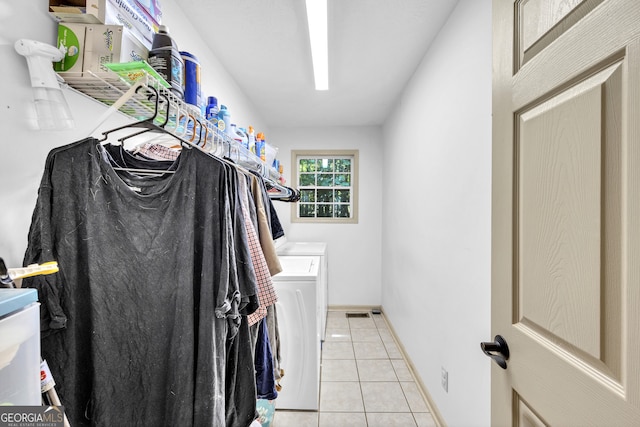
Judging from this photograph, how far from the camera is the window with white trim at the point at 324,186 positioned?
4.61m

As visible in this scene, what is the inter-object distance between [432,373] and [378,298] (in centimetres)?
228

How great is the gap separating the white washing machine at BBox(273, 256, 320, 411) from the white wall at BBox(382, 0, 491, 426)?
86cm

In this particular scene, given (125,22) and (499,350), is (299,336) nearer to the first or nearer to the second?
(499,350)

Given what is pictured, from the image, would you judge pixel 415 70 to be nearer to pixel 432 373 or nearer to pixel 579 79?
pixel 579 79

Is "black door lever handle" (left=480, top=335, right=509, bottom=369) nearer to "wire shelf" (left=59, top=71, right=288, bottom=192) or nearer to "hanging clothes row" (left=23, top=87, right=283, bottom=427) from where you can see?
"hanging clothes row" (left=23, top=87, right=283, bottom=427)

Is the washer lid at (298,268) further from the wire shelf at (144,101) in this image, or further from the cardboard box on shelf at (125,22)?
the cardboard box on shelf at (125,22)

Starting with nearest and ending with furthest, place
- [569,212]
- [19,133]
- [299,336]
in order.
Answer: [569,212] → [19,133] → [299,336]

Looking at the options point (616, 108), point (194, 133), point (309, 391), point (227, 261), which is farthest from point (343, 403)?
point (616, 108)

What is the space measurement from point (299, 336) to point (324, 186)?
275 cm

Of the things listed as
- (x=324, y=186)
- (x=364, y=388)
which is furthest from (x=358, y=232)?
(x=364, y=388)

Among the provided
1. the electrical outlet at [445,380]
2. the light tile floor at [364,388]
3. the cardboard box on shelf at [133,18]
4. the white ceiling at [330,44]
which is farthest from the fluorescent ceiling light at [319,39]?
the light tile floor at [364,388]

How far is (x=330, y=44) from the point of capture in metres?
2.22

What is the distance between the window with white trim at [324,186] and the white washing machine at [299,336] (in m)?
2.43

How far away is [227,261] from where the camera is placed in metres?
0.87
